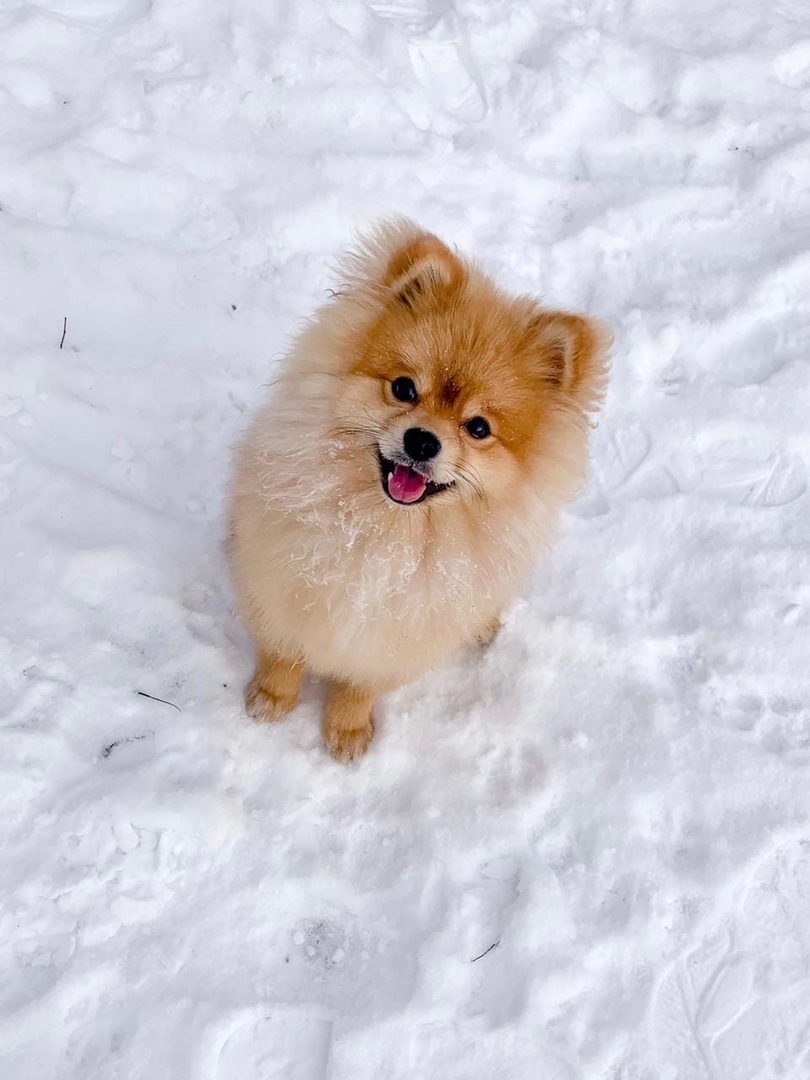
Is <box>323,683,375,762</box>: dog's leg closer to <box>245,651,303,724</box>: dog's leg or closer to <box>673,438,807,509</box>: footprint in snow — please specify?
<box>245,651,303,724</box>: dog's leg

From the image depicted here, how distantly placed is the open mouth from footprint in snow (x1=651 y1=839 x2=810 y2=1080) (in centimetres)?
160

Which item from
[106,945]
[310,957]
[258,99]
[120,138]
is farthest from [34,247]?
[310,957]

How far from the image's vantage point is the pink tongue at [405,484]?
200 centimetres

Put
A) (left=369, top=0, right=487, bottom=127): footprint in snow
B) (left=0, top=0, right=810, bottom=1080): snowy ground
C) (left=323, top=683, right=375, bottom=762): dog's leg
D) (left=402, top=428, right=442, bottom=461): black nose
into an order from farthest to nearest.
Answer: (left=369, top=0, right=487, bottom=127): footprint in snow
(left=323, top=683, right=375, bottom=762): dog's leg
(left=0, top=0, right=810, bottom=1080): snowy ground
(left=402, top=428, right=442, bottom=461): black nose

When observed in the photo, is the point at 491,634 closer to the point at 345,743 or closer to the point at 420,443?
the point at 345,743

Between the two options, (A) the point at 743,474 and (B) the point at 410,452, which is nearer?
(B) the point at 410,452

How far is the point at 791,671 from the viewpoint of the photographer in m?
2.87

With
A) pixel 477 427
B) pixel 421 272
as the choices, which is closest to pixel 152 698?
pixel 477 427

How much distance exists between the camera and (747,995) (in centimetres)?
243

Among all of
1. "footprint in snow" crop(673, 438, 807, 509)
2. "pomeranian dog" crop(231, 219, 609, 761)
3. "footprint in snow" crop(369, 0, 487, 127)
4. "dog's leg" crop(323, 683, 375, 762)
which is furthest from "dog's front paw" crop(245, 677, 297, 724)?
"footprint in snow" crop(369, 0, 487, 127)

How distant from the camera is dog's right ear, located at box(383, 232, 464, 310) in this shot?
202 centimetres

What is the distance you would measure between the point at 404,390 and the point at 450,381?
116mm

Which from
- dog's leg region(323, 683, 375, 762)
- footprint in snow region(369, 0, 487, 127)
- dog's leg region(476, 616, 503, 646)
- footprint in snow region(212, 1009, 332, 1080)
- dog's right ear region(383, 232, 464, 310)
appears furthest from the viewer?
footprint in snow region(369, 0, 487, 127)

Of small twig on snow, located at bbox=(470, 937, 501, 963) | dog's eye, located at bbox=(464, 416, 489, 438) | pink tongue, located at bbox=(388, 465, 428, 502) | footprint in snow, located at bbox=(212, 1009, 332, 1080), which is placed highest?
dog's eye, located at bbox=(464, 416, 489, 438)
